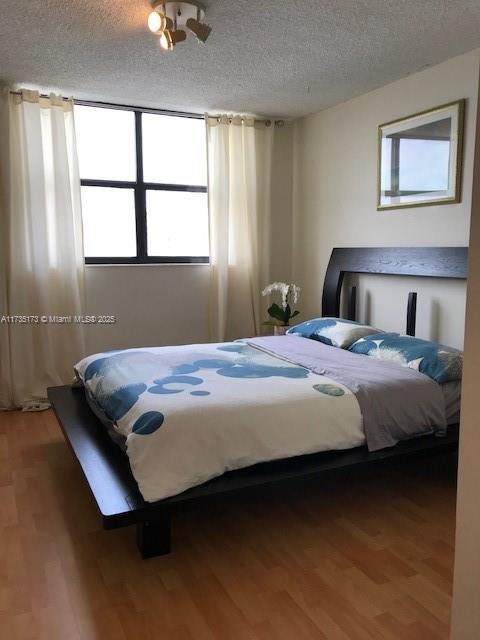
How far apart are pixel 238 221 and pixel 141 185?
2.87ft

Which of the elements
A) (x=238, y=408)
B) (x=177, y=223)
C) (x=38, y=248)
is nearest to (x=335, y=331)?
(x=238, y=408)

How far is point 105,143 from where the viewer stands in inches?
165

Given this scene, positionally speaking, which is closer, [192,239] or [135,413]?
[135,413]

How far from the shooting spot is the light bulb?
2449 millimetres

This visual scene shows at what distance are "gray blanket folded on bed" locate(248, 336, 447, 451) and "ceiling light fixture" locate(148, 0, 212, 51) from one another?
1.82 metres

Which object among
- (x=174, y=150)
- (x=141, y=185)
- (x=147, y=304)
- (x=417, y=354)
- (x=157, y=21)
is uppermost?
(x=157, y=21)

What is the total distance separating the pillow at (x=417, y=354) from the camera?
2.67 m

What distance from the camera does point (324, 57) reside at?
10.4 feet

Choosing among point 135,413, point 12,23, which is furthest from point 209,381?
point 12,23

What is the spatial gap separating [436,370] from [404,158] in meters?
1.62

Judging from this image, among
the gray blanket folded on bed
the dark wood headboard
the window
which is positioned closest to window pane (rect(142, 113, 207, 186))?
the window

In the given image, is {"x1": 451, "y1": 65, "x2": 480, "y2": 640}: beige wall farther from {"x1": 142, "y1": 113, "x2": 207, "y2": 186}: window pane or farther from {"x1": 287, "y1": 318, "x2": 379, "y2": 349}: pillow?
{"x1": 142, "y1": 113, "x2": 207, "y2": 186}: window pane

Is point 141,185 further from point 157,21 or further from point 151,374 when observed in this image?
point 151,374

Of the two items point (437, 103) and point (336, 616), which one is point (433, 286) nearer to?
point (437, 103)
